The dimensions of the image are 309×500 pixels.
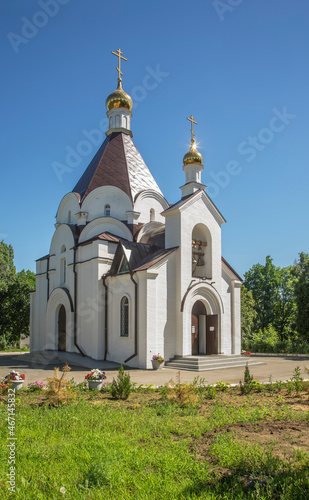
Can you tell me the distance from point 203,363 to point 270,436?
8.65 metres

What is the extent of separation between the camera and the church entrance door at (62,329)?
57.9ft

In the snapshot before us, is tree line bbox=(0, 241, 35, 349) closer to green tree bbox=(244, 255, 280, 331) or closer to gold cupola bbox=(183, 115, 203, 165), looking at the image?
gold cupola bbox=(183, 115, 203, 165)

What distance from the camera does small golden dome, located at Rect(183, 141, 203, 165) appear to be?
16625mm

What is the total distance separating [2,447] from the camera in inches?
179

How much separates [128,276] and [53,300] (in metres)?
5.58

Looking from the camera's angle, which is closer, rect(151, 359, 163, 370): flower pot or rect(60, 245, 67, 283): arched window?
rect(151, 359, 163, 370): flower pot

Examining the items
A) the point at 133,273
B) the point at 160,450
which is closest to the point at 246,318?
the point at 133,273

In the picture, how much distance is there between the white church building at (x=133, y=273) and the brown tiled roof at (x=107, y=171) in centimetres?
5

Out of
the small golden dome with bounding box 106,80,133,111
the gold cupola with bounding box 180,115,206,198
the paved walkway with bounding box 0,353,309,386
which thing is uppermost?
the small golden dome with bounding box 106,80,133,111

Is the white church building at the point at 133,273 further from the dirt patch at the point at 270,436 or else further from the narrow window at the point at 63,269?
the dirt patch at the point at 270,436

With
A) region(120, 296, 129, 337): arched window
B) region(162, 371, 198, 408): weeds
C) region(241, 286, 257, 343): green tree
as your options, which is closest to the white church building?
region(120, 296, 129, 337): arched window

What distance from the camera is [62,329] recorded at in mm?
17906

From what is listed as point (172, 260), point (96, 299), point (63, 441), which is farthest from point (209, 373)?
point (63, 441)

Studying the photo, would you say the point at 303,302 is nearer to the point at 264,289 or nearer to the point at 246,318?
the point at 246,318
